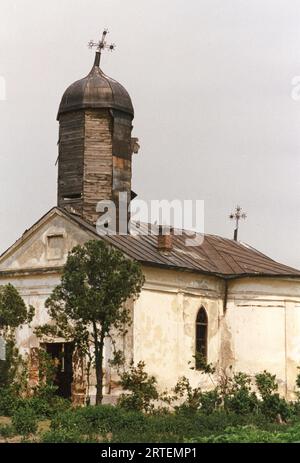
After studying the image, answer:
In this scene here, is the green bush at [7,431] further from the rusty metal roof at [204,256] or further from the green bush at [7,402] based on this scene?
the rusty metal roof at [204,256]

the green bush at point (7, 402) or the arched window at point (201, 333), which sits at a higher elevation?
the arched window at point (201, 333)

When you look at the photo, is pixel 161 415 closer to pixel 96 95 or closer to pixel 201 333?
pixel 201 333

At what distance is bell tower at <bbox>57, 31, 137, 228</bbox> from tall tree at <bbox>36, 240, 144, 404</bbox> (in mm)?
5798

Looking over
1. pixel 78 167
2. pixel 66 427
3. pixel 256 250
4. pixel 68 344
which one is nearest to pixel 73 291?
pixel 66 427

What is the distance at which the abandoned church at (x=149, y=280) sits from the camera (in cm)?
2209

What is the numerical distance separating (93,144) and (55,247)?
350cm

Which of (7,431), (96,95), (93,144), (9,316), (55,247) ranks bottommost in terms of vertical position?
(7,431)

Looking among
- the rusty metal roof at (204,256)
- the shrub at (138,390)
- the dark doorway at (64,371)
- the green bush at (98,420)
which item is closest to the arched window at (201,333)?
the rusty metal roof at (204,256)

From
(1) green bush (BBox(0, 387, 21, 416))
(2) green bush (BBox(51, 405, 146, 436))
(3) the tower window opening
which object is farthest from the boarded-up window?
(2) green bush (BBox(51, 405, 146, 436))

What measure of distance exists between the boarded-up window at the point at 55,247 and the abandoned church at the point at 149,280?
3 cm

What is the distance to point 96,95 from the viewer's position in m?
24.2

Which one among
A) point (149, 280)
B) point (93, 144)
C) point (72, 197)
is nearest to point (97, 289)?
point (149, 280)

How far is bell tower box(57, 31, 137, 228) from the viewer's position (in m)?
23.7
